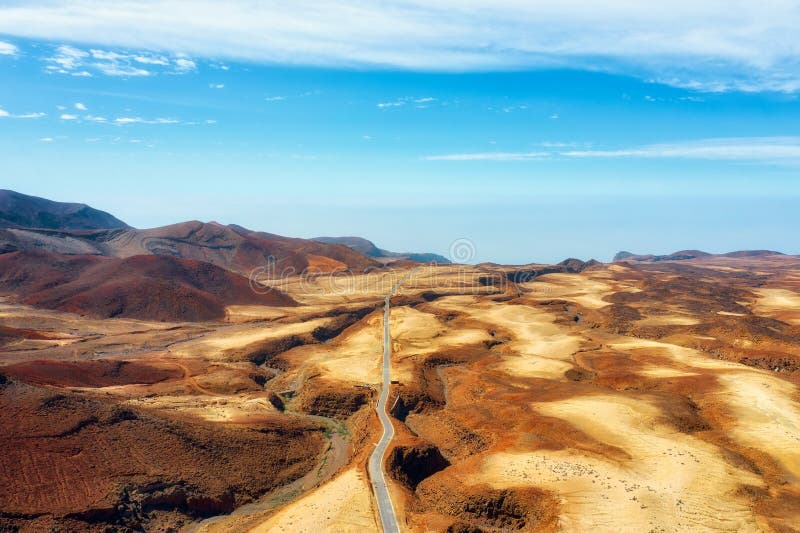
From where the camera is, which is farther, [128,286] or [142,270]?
[142,270]

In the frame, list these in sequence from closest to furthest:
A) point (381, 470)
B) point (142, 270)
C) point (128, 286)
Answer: point (381, 470)
point (128, 286)
point (142, 270)

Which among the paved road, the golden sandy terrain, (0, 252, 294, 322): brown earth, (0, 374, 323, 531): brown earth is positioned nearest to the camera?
the golden sandy terrain

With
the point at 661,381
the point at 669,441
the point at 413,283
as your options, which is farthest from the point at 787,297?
the point at 669,441

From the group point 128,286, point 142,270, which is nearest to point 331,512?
point 128,286

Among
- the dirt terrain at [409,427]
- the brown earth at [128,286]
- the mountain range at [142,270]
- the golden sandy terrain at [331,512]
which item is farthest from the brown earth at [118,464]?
the mountain range at [142,270]

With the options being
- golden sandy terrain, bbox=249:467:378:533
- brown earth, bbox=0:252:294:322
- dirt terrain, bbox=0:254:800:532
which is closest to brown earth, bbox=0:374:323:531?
dirt terrain, bbox=0:254:800:532

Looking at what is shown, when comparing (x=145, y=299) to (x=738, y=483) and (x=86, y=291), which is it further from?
(x=738, y=483)

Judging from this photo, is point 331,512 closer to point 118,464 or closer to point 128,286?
point 118,464

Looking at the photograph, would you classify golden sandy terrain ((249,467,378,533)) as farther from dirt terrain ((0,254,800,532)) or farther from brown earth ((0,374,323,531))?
brown earth ((0,374,323,531))

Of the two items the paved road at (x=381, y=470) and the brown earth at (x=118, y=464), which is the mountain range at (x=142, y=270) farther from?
the brown earth at (x=118, y=464)

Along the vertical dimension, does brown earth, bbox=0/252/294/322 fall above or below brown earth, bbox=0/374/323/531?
above
